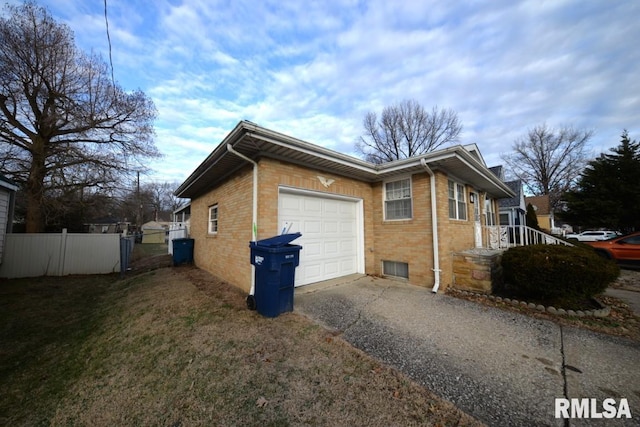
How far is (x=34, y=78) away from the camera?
1031cm

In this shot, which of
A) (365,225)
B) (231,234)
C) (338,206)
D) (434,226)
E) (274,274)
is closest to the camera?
(274,274)

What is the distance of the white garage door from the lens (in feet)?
18.5

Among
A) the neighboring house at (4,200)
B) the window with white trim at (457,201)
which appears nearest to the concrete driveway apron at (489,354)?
the window with white trim at (457,201)

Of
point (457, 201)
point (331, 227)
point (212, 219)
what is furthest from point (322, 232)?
point (212, 219)

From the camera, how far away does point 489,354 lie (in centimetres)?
302

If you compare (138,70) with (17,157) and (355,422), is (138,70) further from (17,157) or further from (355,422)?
(17,157)

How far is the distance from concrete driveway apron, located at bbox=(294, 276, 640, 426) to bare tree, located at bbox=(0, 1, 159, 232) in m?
14.3

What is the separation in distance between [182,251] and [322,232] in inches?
301

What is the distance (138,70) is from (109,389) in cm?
→ 729

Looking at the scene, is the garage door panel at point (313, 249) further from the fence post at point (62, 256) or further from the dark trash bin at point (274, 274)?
the fence post at point (62, 256)

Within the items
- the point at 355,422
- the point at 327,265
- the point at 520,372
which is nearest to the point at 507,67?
the point at 327,265

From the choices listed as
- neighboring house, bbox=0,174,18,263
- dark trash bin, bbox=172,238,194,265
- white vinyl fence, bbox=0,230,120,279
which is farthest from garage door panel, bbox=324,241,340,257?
neighboring house, bbox=0,174,18,263

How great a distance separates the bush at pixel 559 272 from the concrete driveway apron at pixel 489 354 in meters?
0.99

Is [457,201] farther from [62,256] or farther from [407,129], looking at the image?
[407,129]
